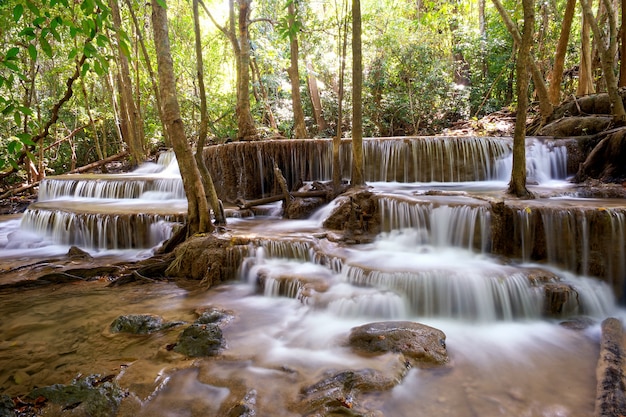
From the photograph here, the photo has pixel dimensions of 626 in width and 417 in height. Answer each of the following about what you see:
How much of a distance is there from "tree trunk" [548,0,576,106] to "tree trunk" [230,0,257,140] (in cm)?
899

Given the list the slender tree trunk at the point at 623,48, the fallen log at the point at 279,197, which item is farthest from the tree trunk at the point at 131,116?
the slender tree trunk at the point at 623,48

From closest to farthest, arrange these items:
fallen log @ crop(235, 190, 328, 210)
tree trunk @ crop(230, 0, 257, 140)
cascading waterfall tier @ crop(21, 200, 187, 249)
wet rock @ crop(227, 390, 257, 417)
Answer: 1. wet rock @ crop(227, 390, 257, 417)
2. cascading waterfall tier @ crop(21, 200, 187, 249)
3. fallen log @ crop(235, 190, 328, 210)
4. tree trunk @ crop(230, 0, 257, 140)

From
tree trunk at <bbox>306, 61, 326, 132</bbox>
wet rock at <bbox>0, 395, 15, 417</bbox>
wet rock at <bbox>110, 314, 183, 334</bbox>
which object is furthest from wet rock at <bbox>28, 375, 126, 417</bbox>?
tree trunk at <bbox>306, 61, 326, 132</bbox>

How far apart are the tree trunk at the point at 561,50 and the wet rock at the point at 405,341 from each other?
35.6ft

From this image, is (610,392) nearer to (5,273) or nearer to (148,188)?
(5,273)

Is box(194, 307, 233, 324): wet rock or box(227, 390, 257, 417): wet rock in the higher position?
box(194, 307, 233, 324): wet rock

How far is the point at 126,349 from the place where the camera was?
12.8ft

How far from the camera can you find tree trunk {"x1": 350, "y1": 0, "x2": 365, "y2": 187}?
7.39m

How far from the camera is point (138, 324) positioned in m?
4.33

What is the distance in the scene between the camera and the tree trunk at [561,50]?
10.8m

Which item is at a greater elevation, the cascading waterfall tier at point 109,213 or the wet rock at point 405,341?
the cascading waterfall tier at point 109,213

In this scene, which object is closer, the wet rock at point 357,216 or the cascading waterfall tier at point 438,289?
the cascading waterfall tier at point 438,289

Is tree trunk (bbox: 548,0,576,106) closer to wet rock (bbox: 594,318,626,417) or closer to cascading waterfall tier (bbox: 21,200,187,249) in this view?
wet rock (bbox: 594,318,626,417)

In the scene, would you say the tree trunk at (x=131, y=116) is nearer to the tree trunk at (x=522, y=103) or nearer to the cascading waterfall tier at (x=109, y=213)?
the cascading waterfall tier at (x=109, y=213)
